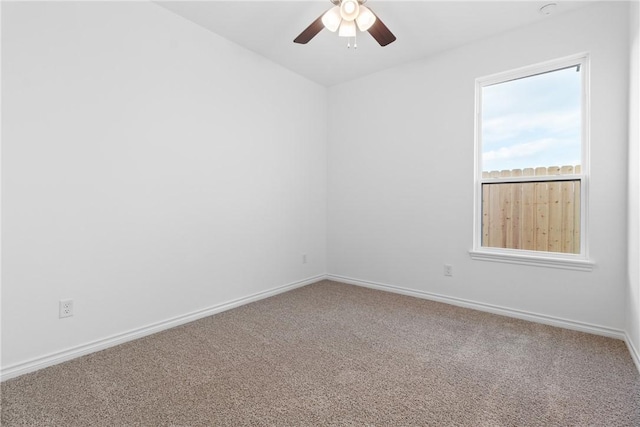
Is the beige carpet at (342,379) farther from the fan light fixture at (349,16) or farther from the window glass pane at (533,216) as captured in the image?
the fan light fixture at (349,16)

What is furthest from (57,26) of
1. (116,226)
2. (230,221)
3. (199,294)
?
(199,294)

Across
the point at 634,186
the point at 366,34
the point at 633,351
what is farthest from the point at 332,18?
the point at 633,351

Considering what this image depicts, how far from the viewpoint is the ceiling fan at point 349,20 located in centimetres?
217

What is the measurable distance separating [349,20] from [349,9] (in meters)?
0.08

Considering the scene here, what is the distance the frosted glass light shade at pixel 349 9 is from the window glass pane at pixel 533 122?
1.64 m

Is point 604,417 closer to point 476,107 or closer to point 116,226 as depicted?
point 476,107

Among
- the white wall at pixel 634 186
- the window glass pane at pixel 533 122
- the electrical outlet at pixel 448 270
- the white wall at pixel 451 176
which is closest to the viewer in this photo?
the white wall at pixel 634 186

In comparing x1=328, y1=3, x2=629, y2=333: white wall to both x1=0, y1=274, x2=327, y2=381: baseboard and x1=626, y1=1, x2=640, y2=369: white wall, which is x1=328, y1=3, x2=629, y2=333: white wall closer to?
x1=626, y1=1, x2=640, y2=369: white wall

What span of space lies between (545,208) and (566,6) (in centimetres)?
164

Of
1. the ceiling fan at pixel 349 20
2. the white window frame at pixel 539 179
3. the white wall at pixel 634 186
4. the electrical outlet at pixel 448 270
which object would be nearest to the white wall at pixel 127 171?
the ceiling fan at pixel 349 20

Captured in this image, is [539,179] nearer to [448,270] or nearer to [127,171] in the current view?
[448,270]

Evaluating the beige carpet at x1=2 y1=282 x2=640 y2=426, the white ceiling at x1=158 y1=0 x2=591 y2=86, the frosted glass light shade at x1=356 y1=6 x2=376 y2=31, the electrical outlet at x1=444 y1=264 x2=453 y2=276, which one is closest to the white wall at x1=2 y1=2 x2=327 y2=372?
the white ceiling at x1=158 y1=0 x2=591 y2=86

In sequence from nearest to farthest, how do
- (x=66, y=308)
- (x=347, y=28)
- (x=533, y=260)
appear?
(x=66, y=308), (x=347, y=28), (x=533, y=260)

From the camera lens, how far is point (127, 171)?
233 cm
